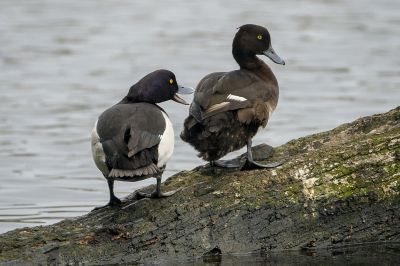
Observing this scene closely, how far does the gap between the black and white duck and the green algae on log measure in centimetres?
26

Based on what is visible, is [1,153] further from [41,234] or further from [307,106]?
[41,234]

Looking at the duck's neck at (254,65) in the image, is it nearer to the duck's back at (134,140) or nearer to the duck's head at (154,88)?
the duck's head at (154,88)

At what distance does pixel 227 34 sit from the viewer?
20844 millimetres

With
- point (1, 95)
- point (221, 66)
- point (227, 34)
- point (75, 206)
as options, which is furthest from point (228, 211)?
point (227, 34)

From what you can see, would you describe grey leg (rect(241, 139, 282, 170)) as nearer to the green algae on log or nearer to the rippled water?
the green algae on log

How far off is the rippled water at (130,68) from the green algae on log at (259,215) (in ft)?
9.41

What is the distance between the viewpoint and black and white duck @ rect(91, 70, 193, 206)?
697 cm

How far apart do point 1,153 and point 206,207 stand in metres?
6.46

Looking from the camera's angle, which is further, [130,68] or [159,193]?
[130,68]

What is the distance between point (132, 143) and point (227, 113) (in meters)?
1.11

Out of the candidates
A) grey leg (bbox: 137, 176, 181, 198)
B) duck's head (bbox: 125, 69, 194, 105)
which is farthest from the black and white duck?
duck's head (bbox: 125, 69, 194, 105)

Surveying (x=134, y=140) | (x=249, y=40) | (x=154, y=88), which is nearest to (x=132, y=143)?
(x=134, y=140)

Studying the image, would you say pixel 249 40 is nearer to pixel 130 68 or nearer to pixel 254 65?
pixel 254 65

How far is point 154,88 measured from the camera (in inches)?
319
